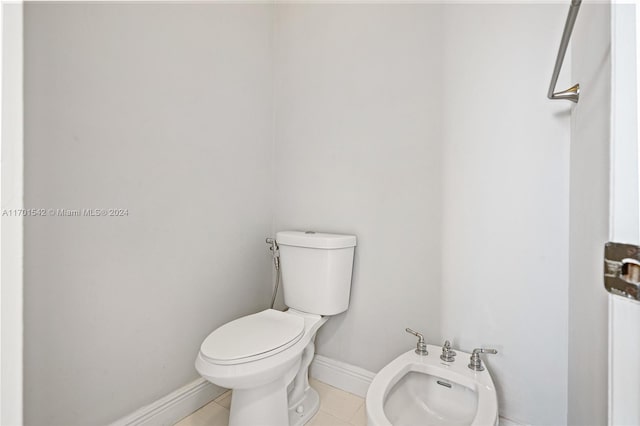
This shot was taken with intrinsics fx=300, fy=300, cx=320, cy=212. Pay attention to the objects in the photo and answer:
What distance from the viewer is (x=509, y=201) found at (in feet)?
3.77

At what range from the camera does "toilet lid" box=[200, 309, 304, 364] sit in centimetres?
103

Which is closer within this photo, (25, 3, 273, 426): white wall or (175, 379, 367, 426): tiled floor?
(25, 3, 273, 426): white wall

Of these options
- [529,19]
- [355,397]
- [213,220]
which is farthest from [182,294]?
[529,19]

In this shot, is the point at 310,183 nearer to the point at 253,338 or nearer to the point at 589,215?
the point at 253,338

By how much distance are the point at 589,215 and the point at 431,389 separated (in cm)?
83

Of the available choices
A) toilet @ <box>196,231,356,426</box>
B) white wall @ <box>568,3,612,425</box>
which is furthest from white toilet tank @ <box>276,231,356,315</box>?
white wall @ <box>568,3,612,425</box>

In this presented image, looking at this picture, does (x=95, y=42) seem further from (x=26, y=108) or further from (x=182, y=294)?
(x=182, y=294)

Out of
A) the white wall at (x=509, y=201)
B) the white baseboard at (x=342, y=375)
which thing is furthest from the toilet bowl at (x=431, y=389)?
the white baseboard at (x=342, y=375)

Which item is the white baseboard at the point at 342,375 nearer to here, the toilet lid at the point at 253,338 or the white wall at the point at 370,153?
the white wall at the point at 370,153

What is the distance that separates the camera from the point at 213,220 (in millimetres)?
1458

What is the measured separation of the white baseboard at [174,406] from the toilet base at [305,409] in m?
0.43

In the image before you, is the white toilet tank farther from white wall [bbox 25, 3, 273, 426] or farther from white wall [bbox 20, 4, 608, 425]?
white wall [bbox 25, 3, 273, 426]

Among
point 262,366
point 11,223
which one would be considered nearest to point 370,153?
point 262,366

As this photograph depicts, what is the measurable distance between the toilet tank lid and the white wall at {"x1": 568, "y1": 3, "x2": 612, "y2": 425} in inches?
32.7
